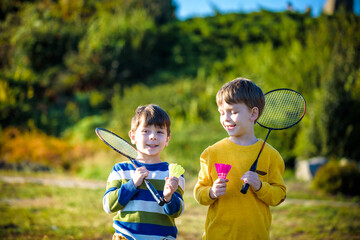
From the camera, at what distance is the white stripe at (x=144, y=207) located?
2541 mm

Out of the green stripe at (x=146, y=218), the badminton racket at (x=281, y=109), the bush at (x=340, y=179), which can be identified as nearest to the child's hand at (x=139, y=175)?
the green stripe at (x=146, y=218)

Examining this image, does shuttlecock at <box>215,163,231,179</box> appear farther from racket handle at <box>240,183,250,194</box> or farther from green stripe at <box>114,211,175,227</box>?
green stripe at <box>114,211,175,227</box>

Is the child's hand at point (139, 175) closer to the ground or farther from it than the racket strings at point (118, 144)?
closer to the ground

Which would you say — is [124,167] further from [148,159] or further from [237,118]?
[237,118]

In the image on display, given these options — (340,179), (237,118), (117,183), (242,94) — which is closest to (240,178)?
(237,118)

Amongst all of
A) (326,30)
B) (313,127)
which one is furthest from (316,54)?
(313,127)

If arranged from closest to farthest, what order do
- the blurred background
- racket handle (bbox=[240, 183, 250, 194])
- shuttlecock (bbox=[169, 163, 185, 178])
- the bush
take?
1. racket handle (bbox=[240, 183, 250, 194])
2. shuttlecock (bbox=[169, 163, 185, 178])
3. the blurred background
4. the bush

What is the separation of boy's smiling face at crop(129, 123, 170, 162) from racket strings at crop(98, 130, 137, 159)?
0.07 metres

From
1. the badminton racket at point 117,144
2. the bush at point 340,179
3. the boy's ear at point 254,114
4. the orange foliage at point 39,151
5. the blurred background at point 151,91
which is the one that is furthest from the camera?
the orange foliage at point 39,151

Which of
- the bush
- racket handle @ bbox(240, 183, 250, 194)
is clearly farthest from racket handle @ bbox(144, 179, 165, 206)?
the bush

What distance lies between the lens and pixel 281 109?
2811 millimetres

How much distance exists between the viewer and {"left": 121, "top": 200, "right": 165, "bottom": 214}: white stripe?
2.54 m

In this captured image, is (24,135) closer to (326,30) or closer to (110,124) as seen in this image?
(110,124)

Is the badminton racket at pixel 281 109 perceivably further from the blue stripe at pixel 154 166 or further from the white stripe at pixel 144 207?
the white stripe at pixel 144 207
